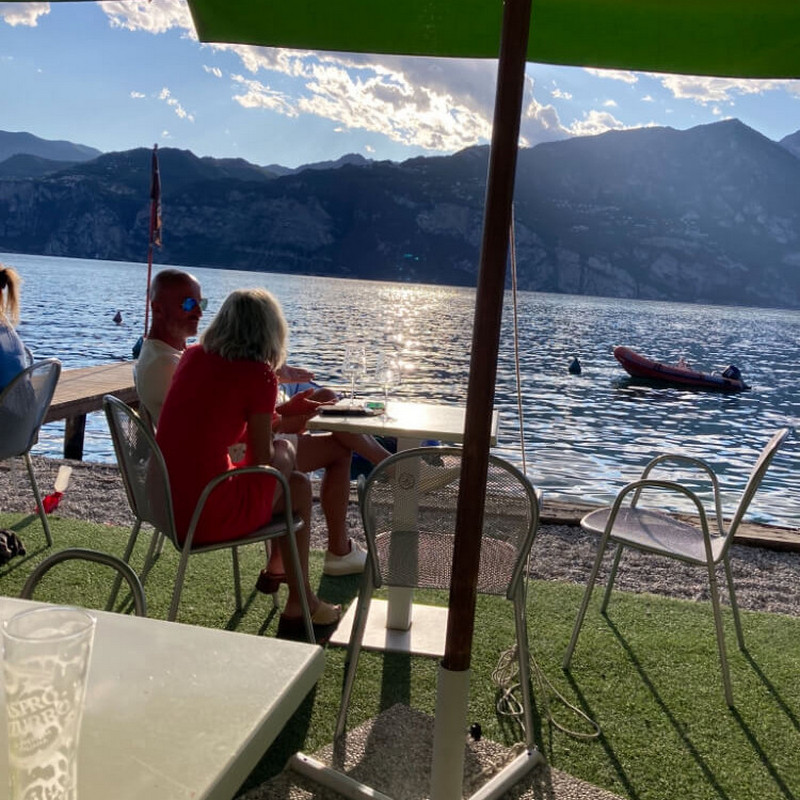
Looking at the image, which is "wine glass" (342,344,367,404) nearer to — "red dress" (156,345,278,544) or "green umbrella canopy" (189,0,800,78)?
"red dress" (156,345,278,544)

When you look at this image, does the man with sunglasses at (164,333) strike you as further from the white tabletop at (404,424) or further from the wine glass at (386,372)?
the wine glass at (386,372)

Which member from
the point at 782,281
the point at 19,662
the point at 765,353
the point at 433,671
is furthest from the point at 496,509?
the point at 782,281

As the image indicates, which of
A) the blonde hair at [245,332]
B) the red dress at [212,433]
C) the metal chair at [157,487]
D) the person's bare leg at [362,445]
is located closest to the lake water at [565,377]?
the person's bare leg at [362,445]

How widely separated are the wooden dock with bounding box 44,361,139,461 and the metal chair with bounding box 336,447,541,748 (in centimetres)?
526

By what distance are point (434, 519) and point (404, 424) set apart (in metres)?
0.83

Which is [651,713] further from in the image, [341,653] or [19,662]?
[19,662]

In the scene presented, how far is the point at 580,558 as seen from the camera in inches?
182

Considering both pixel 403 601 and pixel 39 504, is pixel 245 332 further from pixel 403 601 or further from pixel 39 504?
pixel 39 504

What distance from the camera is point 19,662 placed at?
2.32 ft

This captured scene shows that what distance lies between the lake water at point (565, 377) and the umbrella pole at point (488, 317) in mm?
2211

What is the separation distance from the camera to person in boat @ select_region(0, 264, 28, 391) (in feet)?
12.5

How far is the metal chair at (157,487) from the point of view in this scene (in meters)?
2.65

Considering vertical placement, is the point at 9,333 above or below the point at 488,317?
below

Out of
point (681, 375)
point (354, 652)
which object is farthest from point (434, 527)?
point (681, 375)
